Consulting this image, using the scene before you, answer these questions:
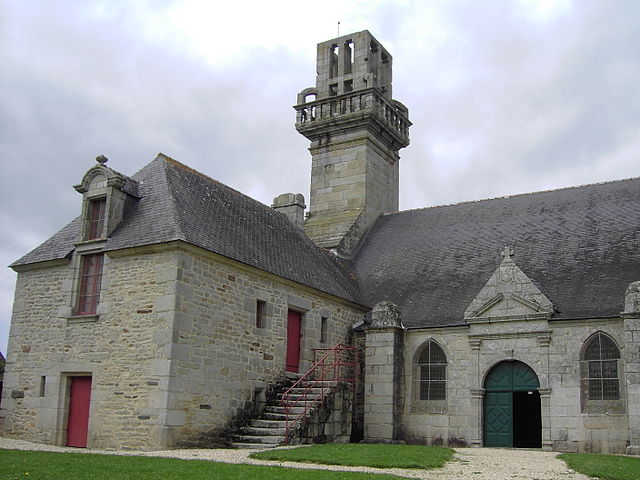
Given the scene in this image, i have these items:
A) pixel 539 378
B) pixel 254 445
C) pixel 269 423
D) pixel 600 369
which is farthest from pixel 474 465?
pixel 600 369

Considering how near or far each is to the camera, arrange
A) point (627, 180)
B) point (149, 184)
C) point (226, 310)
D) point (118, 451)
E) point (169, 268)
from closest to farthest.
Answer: point (118, 451), point (169, 268), point (226, 310), point (149, 184), point (627, 180)

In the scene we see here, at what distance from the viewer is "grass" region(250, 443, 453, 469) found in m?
9.71

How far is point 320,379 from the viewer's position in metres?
15.5

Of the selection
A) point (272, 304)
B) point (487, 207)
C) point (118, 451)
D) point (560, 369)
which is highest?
point (487, 207)

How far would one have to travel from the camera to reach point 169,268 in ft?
41.3

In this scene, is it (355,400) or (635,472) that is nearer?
(635,472)

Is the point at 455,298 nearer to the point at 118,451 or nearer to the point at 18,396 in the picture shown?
the point at 118,451

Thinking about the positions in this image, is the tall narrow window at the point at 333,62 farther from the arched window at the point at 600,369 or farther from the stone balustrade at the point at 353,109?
the arched window at the point at 600,369

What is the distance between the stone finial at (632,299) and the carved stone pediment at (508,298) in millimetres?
1518

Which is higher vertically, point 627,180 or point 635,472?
point 627,180

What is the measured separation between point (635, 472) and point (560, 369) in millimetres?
4995

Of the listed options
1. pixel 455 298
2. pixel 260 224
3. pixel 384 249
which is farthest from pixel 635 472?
pixel 384 249

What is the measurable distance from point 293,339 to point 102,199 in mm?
4874

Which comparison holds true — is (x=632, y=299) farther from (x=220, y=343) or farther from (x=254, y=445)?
(x=220, y=343)
